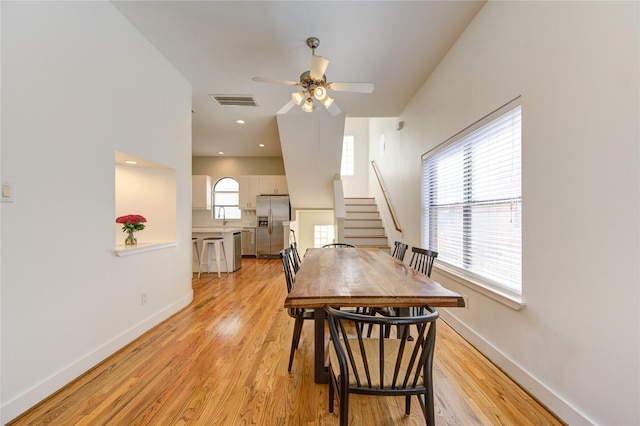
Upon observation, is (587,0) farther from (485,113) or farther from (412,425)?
(412,425)

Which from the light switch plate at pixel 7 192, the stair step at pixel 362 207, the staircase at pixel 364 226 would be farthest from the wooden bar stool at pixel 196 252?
the light switch plate at pixel 7 192

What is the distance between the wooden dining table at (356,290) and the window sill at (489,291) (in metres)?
0.65

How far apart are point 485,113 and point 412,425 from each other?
2297 millimetres

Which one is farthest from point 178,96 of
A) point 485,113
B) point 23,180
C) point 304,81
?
point 485,113

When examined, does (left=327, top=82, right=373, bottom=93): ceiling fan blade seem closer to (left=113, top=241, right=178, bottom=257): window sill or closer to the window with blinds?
the window with blinds

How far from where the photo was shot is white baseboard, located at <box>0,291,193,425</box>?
1503mm

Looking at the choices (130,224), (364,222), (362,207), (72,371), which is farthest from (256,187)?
(72,371)

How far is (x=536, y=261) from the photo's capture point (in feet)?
5.65

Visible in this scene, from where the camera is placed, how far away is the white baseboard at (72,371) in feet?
4.93

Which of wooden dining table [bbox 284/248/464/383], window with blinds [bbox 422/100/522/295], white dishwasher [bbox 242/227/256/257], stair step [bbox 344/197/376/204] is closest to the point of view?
wooden dining table [bbox 284/248/464/383]

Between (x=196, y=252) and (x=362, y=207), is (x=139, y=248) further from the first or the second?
(x=362, y=207)

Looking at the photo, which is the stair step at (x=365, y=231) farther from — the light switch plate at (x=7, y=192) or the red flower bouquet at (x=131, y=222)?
the light switch plate at (x=7, y=192)

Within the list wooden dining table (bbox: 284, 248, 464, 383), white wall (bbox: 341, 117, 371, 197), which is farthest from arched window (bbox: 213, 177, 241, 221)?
wooden dining table (bbox: 284, 248, 464, 383)

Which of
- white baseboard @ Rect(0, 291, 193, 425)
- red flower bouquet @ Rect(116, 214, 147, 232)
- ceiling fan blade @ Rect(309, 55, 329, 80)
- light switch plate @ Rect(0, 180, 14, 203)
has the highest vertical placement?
ceiling fan blade @ Rect(309, 55, 329, 80)
